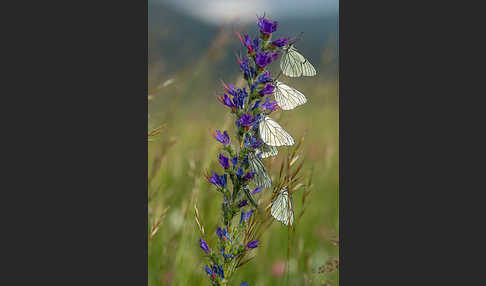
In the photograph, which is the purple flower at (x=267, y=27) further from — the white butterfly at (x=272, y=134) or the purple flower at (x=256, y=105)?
the white butterfly at (x=272, y=134)

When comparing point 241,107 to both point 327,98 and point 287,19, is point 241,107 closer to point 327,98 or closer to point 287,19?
point 287,19

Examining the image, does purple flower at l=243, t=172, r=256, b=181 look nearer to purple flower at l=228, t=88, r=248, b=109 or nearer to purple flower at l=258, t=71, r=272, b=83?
purple flower at l=228, t=88, r=248, b=109

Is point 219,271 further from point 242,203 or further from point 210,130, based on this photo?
point 210,130

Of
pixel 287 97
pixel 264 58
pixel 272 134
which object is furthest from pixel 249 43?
pixel 272 134

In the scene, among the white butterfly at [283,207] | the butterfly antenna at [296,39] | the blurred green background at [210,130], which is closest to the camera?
the butterfly antenna at [296,39]

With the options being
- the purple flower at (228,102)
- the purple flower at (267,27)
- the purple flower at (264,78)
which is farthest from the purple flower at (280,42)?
the purple flower at (228,102)

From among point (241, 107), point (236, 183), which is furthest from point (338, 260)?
point (241, 107)

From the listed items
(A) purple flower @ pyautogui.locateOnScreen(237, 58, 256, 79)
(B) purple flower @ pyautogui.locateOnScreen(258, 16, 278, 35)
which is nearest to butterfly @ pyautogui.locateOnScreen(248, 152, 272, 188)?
(A) purple flower @ pyautogui.locateOnScreen(237, 58, 256, 79)
